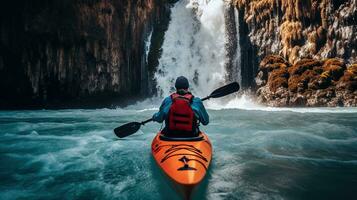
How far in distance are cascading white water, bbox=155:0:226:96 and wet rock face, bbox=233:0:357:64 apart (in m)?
2.31

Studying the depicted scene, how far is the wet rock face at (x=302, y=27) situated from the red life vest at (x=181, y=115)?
1381 cm

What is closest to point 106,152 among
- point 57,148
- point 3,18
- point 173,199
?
point 57,148

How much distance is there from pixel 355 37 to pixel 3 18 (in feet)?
63.0

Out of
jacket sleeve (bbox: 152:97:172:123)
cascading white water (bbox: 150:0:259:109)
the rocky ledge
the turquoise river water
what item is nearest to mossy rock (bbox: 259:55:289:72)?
the rocky ledge

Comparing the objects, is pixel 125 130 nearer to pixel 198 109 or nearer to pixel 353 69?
pixel 198 109

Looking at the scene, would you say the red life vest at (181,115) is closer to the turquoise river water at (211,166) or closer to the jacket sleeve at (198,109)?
the jacket sleeve at (198,109)

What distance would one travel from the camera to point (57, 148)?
6.77 metres

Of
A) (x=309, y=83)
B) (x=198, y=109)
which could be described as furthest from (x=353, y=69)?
(x=198, y=109)

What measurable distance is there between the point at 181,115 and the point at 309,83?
13253 mm

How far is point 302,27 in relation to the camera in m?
17.4

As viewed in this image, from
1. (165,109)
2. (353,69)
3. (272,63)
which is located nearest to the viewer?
(165,109)

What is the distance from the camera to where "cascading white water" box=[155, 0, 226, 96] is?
2158 cm

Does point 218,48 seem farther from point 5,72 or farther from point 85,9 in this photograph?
point 5,72

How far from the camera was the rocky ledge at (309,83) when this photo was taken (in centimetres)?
1504
